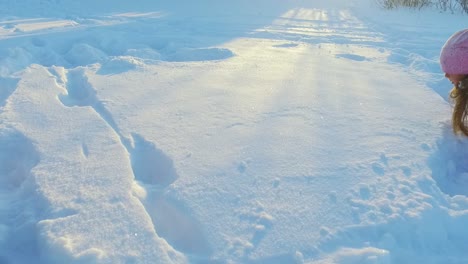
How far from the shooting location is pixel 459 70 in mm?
1927

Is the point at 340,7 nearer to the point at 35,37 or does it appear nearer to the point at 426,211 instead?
the point at 35,37

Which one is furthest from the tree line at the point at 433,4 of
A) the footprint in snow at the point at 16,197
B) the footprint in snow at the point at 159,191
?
the footprint in snow at the point at 16,197

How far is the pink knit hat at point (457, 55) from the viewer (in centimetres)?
188

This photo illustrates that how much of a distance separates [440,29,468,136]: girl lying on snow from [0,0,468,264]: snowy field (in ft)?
0.27

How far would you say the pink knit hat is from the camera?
188 centimetres

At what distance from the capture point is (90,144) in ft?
5.87

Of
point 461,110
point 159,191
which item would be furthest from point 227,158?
point 461,110

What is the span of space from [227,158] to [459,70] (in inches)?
45.1

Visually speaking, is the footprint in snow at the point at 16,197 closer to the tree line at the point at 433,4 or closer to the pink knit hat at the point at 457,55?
the pink knit hat at the point at 457,55

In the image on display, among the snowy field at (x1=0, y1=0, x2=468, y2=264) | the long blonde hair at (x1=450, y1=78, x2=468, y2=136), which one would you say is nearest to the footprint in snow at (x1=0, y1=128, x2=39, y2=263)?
the snowy field at (x1=0, y1=0, x2=468, y2=264)

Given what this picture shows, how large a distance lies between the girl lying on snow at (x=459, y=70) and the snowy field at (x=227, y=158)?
83 millimetres

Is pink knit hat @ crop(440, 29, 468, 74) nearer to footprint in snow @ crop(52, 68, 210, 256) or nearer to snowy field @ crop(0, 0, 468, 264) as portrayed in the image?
Answer: snowy field @ crop(0, 0, 468, 264)

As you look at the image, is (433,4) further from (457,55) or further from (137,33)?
(457,55)

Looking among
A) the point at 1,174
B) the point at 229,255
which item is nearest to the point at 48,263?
the point at 229,255
